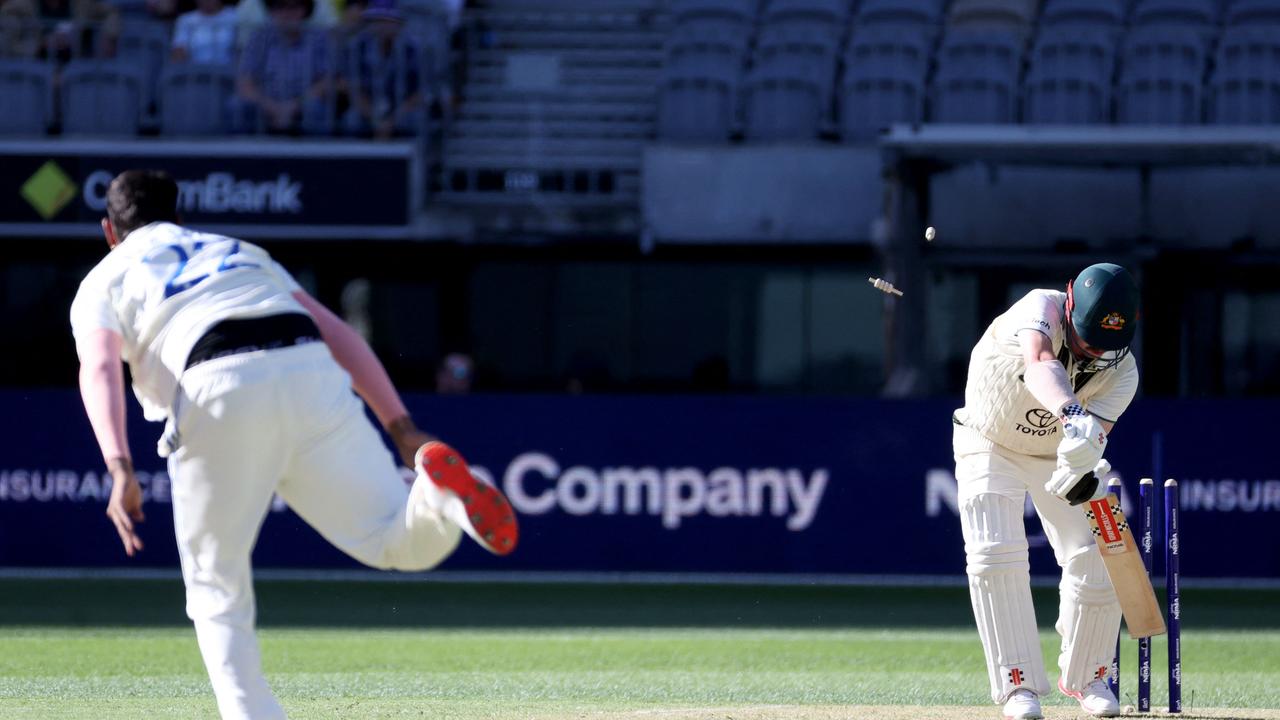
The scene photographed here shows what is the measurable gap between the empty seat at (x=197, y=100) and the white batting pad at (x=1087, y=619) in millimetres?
12419

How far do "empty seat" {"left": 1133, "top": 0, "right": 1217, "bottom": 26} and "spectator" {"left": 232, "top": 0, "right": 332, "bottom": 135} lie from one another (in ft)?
27.4

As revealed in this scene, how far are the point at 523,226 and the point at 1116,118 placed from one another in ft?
19.3

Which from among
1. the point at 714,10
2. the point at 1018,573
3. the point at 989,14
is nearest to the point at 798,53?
the point at 714,10

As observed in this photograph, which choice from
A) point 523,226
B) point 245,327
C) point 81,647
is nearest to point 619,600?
point 81,647

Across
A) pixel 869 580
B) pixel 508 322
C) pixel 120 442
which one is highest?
pixel 120 442

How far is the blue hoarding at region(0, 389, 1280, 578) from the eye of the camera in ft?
45.4

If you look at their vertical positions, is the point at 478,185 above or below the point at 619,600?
above

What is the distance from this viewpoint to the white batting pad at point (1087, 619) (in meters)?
7.40

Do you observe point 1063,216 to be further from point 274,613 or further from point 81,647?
point 81,647

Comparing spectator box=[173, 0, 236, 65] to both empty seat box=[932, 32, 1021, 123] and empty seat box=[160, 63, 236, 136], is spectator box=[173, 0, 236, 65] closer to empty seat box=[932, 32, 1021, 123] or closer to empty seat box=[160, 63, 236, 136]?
empty seat box=[160, 63, 236, 136]

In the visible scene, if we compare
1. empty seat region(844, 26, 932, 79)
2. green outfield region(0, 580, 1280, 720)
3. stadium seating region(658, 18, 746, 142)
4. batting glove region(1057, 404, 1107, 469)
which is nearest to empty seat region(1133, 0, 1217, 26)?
empty seat region(844, 26, 932, 79)

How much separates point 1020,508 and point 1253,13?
519 inches

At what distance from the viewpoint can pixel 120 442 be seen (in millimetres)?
5309

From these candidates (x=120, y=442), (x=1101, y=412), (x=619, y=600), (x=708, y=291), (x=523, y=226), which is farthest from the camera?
(x=708, y=291)
